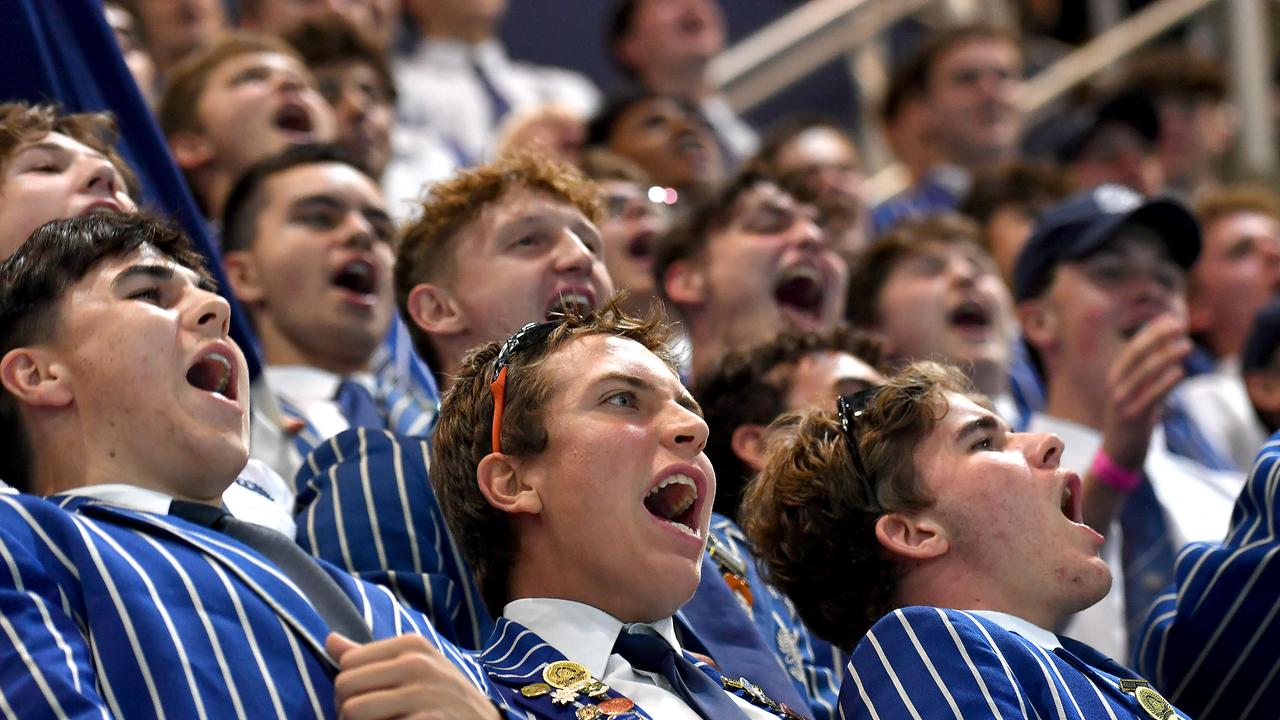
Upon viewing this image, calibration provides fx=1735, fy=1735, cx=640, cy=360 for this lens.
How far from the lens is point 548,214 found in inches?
116

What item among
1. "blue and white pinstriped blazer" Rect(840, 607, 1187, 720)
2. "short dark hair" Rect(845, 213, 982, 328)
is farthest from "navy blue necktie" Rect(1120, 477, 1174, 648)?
"blue and white pinstriped blazer" Rect(840, 607, 1187, 720)

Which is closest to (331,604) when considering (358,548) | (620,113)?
(358,548)

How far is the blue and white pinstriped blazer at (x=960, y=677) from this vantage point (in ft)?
6.60

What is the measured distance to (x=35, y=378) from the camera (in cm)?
209

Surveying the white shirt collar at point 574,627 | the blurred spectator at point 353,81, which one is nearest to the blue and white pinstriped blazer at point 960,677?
the white shirt collar at point 574,627

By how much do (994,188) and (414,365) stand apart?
202 cm

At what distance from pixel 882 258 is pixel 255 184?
146 cm

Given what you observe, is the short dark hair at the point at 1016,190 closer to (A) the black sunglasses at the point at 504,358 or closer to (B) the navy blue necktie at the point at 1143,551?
(B) the navy blue necktie at the point at 1143,551

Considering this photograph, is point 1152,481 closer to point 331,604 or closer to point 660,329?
point 660,329

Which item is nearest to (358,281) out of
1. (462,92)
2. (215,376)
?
(215,376)

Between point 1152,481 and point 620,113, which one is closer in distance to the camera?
point 1152,481

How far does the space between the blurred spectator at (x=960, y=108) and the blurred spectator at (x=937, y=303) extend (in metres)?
1.40

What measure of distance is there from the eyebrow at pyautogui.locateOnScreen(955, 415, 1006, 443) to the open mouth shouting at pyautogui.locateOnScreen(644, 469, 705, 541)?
1.30 ft

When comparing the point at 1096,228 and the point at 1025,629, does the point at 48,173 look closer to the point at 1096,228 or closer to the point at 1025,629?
the point at 1025,629
